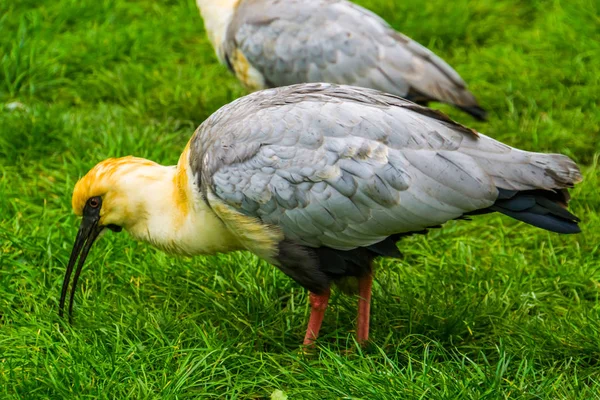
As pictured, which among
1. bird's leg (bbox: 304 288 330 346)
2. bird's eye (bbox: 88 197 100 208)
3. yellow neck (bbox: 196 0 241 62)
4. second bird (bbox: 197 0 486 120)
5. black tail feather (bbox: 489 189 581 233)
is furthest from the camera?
yellow neck (bbox: 196 0 241 62)

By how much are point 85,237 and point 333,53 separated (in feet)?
7.63

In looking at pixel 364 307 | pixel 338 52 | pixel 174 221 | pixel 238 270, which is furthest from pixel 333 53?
pixel 364 307

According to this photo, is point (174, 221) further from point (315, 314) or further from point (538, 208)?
point (538, 208)

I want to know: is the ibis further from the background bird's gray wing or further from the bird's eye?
the bird's eye

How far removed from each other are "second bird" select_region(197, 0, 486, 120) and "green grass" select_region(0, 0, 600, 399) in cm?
74

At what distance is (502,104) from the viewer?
7012 millimetres

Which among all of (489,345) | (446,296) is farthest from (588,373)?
(446,296)

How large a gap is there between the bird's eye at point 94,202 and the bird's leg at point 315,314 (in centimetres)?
114

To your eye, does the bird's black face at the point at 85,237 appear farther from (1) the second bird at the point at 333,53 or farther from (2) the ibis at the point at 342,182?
(1) the second bird at the point at 333,53

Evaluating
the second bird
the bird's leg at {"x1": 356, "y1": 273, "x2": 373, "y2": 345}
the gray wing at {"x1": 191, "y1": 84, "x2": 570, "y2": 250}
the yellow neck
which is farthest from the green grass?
the second bird

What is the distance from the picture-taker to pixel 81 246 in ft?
15.3

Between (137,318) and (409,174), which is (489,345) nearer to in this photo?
(409,174)

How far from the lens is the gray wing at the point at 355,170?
4055 millimetres

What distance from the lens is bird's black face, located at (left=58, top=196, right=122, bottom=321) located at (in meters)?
4.56
